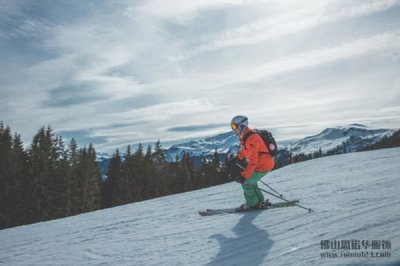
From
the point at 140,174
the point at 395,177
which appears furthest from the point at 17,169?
the point at 395,177

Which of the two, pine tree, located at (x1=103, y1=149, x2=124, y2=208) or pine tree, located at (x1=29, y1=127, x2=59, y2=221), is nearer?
pine tree, located at (x1=29, y1=127, x2=59, y2=221)

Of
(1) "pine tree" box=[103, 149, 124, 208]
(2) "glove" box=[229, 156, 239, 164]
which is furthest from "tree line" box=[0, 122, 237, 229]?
(2) "glove" box=[229, 156, 239, 164]

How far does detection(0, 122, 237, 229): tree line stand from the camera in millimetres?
38625

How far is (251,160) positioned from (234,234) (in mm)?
2297

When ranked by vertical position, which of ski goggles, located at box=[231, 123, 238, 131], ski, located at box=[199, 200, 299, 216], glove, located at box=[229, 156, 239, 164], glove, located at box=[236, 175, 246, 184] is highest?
ski goggles, located at box=[231, 123, 238, 131]

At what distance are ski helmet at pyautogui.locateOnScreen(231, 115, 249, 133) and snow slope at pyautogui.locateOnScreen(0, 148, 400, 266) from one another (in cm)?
207

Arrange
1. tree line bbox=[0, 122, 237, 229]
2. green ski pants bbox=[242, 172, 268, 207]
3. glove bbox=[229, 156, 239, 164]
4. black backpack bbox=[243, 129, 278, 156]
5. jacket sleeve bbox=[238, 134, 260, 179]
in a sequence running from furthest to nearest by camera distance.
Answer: tree line bbox=[0, 122, 237, 229], glove bbox=[229, 156, 239, 164], green ski pants bbox=[242, 172, 268, 207], black backpack bbox=[243, 129, 278, 156], jacket sleeve bbox=[238, 134, 260, 179]

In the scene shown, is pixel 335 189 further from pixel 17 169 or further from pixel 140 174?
A: pixel 140 174

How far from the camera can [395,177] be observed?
8.62 m

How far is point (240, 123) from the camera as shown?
793cm

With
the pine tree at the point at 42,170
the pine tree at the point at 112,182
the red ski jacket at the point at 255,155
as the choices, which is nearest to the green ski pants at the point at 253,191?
the red ski jacket at the point at 255,155

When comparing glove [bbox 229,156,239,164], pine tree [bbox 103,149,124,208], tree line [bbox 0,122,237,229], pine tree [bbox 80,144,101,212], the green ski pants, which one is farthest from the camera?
pine tree [bbox 103,149,124,208]

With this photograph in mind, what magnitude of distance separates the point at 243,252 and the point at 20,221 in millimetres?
40267

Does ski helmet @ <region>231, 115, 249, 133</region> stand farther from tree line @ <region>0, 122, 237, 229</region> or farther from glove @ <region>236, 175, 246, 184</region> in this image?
tree line @ <region>0, 122, 237, 229</region>
